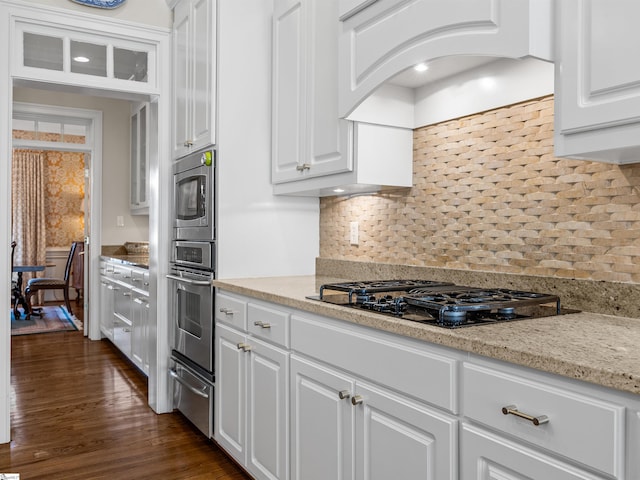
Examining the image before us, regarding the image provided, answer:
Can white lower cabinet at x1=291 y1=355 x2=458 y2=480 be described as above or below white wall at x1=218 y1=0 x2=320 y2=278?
below

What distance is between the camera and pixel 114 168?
550 centimetres

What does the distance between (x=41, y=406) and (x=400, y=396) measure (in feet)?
9.33

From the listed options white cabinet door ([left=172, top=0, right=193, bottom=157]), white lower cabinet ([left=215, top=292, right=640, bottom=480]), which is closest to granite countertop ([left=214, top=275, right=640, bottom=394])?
white lower cabinet ([left=215, top=292, right=640, bottom=480])

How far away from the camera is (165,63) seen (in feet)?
10.8

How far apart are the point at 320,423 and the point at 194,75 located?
2068 mm

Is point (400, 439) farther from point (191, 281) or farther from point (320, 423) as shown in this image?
point (191, 281)

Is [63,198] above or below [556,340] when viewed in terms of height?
above

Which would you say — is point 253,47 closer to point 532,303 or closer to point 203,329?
point 203,329

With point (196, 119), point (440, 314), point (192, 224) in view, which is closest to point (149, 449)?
point (192, 224)

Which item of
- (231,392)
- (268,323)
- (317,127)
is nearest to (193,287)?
(231,392)

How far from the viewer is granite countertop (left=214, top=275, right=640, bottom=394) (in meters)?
0.95

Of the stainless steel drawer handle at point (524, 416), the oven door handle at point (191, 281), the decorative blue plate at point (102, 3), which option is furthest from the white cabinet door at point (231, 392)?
the decorative blue plate at point (102, 3)

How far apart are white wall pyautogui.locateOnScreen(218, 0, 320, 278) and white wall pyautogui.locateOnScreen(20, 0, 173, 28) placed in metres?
0.77

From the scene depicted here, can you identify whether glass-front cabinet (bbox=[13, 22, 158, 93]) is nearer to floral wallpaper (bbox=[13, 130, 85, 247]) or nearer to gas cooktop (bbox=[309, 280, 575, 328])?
gas cooktop (bbox=[309, 280, 575, 328])
